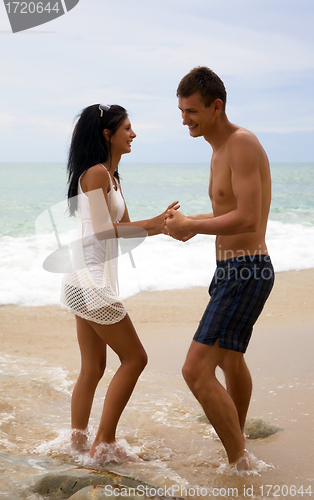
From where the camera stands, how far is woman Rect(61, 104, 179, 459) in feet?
9.27

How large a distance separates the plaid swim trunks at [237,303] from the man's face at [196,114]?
2.52 feet

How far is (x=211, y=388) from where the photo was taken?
2721 mm

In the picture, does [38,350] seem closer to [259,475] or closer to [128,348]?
[128,348]

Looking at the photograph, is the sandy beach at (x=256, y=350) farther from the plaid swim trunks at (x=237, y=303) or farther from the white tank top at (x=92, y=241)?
the white tank top at (x=92, y=241)

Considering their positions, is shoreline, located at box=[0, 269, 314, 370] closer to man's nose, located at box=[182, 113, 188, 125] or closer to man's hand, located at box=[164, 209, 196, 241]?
man's hand, located at box=[164, 209, 196, 241]

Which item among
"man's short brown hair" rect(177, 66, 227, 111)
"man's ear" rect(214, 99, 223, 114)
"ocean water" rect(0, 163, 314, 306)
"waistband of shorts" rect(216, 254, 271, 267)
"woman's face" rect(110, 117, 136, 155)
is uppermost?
"man's short brown hair" rect(177, 66, 227, 111)

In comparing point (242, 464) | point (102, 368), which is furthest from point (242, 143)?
point (242, 464)

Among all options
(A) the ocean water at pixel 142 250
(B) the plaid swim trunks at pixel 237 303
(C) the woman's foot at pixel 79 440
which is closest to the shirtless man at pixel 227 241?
(B) the plaid swim trunks at pixel 237 303

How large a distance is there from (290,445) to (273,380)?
1.10 m

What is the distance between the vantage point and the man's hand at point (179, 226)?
2.80m

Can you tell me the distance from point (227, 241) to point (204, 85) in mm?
879

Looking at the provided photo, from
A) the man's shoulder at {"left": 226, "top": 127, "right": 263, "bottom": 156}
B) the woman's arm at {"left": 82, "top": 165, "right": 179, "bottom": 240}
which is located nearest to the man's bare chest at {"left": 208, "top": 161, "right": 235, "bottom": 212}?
the man's shoulder at {"left": 226, "top": 127, "right": 263, "bottom": 156}

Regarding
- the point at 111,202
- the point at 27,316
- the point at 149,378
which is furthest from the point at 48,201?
the point at 111,202

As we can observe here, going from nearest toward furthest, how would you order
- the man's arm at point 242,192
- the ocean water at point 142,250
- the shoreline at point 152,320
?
the man's arm at point 242,192 → the shoreline at point 152,320 → the ocean water at point 142,250
